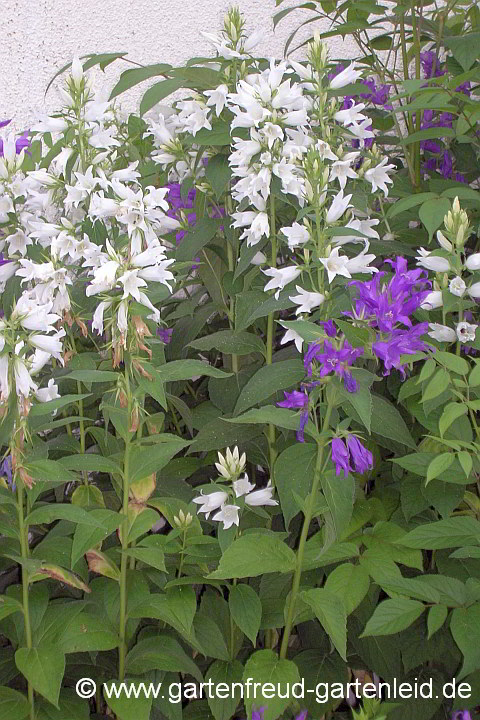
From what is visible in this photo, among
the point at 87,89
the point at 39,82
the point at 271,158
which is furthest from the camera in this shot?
the point at 39,82

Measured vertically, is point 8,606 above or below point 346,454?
below

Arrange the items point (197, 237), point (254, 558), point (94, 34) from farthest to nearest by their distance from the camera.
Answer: point (94, 34), point (197, 237), point (254, 558)

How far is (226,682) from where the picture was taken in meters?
1.24

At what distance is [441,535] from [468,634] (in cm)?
14

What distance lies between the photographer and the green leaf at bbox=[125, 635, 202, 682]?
3.89 ft

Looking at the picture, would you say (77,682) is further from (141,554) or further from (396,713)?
(396,713)

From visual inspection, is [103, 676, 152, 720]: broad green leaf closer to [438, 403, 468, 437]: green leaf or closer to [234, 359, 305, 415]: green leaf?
[234, 359, 305, 415]: green leaf

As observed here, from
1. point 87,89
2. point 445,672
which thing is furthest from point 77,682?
point 87,89

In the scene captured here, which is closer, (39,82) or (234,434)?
(234,434)

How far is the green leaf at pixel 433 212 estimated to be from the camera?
1321 millimetres

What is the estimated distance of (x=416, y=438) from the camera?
1429mm

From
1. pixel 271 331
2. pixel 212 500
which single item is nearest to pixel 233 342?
pixel 271 331

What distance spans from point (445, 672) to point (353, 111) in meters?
1.05

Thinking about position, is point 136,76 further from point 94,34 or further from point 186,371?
point 94,34
